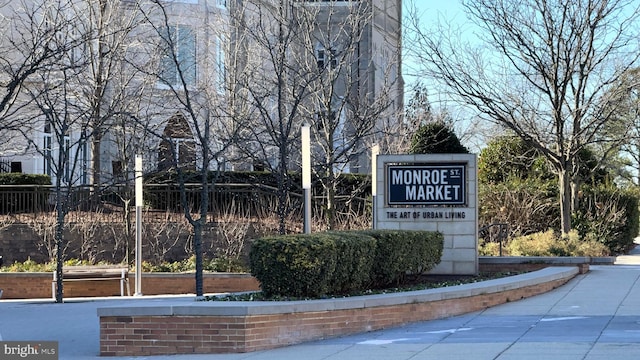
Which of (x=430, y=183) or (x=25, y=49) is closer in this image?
(x=430, y=183)

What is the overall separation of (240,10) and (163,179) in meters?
5.53

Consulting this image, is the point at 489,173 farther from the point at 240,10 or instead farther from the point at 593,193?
the point at 240,10

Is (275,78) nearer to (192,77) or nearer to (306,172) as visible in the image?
(192,77)

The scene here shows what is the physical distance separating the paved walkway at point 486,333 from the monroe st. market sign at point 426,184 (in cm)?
264

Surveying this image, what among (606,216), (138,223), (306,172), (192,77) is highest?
(192,77)

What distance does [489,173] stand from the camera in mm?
29234

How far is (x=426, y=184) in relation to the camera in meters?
16.8

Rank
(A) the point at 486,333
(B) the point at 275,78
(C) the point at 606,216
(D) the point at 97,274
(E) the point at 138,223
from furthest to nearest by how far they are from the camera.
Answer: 1. (C) the point at 606,216
2. (B) the point at 275,78
3. (D) the point at 97,274
4. (E) the point at 138,223
5. (A) the point at 486,333

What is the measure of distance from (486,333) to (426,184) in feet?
18.7

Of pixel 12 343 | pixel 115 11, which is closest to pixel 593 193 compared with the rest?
pixel 115 11

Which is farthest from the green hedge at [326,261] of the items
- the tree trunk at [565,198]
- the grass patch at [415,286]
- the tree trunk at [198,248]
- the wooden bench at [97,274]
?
the tree trunk at [565,198]

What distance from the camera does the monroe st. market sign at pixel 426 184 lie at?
16.7 metres

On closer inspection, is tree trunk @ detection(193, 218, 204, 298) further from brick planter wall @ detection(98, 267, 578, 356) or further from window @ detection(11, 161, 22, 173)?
window @ detection(11, 161, 22, 173)

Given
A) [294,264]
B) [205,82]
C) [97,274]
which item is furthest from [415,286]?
[205,82]
